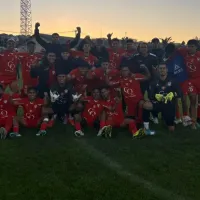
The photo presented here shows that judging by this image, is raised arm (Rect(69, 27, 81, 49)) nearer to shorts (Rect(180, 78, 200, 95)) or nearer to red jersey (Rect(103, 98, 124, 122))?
red jersey (Rect(103, 98, 124, 122))

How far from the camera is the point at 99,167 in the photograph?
4797 mm

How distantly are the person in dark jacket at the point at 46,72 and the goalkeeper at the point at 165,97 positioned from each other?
7.05 ft

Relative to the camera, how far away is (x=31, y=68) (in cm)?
750

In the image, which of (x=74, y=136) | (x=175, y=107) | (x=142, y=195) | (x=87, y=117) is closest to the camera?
(x=142, y=195)

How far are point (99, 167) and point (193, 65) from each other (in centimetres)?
368

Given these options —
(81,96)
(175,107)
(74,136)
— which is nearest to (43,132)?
(74,136)

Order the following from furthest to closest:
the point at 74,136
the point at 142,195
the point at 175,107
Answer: the point at 175,107
the point at 74,136
the point at 142,195

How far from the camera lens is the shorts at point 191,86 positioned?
7.27 metres

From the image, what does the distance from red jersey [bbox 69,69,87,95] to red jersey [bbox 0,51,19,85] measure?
5.25 feet

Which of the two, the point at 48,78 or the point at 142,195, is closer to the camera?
the point at 142,195

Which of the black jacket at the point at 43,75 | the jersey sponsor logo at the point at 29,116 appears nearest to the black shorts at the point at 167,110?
the black jacket at the point at 43,75

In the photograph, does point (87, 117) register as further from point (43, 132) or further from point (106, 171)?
point (106, 171)

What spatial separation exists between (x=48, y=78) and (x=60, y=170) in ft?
10.3

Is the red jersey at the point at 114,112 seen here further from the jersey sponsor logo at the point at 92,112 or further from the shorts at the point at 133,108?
the shorts at the point at 133,108
